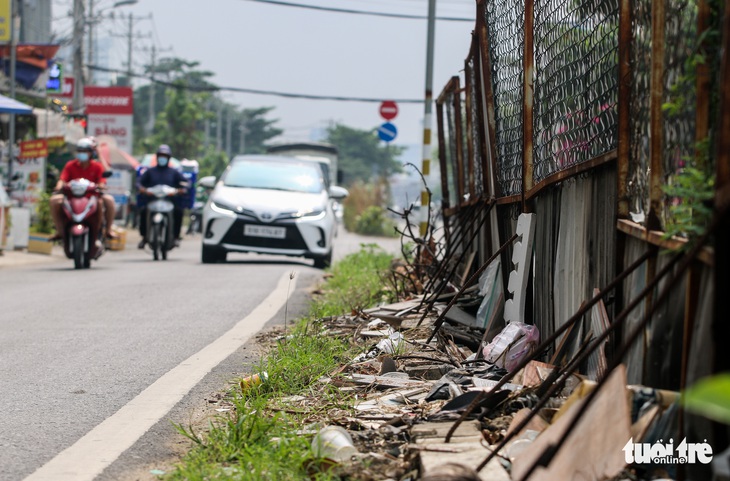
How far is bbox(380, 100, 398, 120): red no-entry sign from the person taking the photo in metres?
25.4

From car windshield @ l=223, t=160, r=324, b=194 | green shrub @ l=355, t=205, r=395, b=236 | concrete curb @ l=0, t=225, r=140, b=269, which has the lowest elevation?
green shrub @ l=355, t=205, r=395, b=236

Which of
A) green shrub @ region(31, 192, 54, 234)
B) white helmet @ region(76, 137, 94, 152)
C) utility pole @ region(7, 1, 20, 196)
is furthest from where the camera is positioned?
utility pole @ region(7, 1, 20, 196)

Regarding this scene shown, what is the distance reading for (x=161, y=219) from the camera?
1731 cm

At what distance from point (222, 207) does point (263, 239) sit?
82 centimetres

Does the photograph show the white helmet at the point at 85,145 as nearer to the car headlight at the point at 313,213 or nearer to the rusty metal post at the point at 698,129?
the car headlight at the point at 313,213

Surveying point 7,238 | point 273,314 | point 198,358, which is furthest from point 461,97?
point 7,238

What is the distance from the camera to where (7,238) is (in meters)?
19.9

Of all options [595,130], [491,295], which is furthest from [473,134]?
[595,130]

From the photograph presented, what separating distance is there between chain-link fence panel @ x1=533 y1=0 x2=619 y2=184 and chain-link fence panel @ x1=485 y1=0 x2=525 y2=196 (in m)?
0.27

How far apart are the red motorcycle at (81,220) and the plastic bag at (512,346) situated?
34.5 ft

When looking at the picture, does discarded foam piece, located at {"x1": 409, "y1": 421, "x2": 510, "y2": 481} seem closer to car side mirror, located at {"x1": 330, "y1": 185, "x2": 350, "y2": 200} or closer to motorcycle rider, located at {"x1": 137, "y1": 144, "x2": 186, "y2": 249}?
car side mirror, located at {"x1": 330, "y1": 185, "x2": 350, "y2": 200}

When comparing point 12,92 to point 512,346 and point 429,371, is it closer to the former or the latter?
point 429,371

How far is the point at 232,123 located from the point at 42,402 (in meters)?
112

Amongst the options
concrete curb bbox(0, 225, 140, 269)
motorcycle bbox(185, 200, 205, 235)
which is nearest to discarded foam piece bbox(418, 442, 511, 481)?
concrete curb bbox(0, 225, 140, 269)
